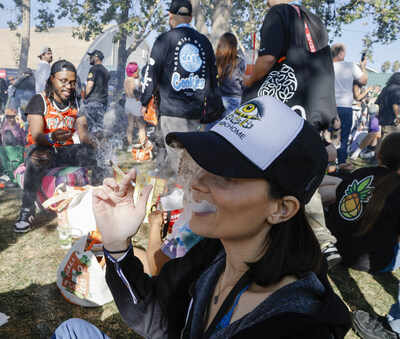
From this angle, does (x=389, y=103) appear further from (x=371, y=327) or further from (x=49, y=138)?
(x=49, y=138)

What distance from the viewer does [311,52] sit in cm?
257

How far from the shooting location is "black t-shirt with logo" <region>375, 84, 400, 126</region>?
23.9ft

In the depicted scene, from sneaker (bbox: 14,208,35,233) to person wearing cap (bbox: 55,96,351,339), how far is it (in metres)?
2.70

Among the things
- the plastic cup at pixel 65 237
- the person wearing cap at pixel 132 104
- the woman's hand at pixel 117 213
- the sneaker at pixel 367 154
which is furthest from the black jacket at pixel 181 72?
the sneaker at pixel 367 154

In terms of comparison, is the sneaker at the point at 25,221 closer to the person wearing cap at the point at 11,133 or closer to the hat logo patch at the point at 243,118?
the person wearing cap at the point at 11,133

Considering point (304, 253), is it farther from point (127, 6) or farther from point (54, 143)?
point (127, 6)

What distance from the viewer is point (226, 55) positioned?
499cm

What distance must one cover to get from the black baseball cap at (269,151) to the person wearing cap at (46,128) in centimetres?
304

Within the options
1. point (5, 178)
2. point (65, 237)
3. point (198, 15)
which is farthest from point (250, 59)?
point (198, 15)

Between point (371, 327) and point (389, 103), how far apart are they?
629cm

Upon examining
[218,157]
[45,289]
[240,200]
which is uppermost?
[218,157]

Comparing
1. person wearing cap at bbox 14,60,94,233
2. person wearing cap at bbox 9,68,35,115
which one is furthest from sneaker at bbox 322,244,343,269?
person wearing cap at bbox 9,68,35,115

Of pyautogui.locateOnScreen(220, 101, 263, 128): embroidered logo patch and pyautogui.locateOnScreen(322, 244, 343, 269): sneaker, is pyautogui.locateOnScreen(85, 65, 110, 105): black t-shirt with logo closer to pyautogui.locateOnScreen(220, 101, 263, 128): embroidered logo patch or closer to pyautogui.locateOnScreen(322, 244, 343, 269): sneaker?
pyautogui.locateOnScreen(322, 244, 343, 269): sneaker

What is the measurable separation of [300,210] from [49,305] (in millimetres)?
2135
